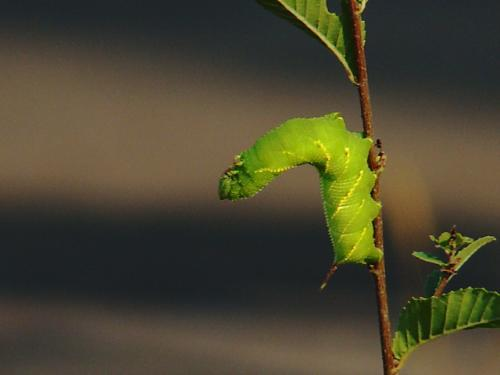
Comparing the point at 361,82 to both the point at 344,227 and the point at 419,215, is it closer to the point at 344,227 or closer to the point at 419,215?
the point at 344,227

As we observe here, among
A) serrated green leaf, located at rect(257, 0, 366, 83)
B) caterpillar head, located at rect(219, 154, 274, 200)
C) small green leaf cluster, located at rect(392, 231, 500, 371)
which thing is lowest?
small green leaf cluster, located at rect(392, 231, 500, 371)

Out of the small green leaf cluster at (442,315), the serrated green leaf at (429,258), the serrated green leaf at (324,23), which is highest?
the serrated green leaf at (324,23)

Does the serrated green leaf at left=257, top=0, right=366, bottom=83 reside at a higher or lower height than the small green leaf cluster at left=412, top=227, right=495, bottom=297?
higher

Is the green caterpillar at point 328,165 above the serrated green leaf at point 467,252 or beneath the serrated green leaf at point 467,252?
above
